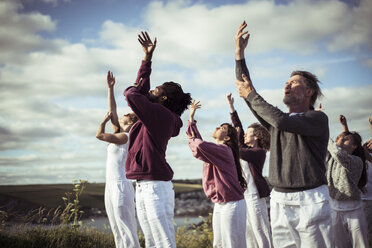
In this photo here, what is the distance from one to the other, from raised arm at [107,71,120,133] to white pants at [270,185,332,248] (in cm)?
330

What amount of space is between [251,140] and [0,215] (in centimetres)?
524

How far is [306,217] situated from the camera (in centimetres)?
292

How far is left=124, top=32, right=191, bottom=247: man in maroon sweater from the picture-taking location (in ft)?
11.1

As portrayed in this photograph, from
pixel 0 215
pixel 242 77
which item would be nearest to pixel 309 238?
pixel 242 77

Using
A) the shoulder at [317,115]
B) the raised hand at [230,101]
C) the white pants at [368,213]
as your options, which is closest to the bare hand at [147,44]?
the shoulder at [317,115]

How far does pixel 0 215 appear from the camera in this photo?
270 inches

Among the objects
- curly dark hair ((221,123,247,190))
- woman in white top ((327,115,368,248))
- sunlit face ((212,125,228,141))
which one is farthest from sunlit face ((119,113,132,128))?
woman in white top ((327,115,368,248))

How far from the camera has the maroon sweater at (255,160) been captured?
6098 mm

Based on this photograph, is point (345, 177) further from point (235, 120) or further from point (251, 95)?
point (251, 95)

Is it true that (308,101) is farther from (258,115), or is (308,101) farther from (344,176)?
(344,176)

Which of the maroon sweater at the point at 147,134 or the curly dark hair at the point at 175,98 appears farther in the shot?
the curly dark hair at the point at 175,98

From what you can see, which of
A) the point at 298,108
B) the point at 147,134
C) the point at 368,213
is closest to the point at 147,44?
the point at 147,134

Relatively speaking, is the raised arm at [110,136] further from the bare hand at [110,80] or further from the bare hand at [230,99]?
the bare hand at [230,99]

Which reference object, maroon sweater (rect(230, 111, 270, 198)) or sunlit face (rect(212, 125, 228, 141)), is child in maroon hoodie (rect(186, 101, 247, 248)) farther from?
maroon sweater (rect(230, 111, 270, 198))
